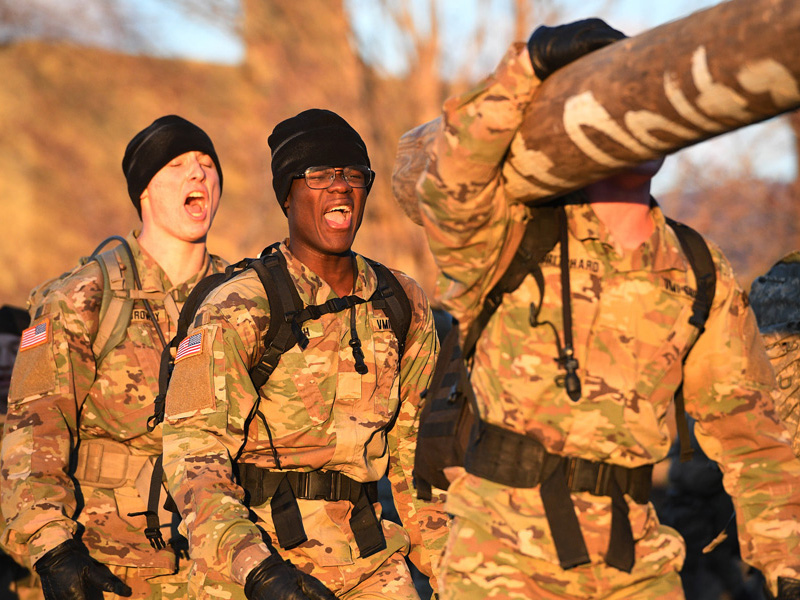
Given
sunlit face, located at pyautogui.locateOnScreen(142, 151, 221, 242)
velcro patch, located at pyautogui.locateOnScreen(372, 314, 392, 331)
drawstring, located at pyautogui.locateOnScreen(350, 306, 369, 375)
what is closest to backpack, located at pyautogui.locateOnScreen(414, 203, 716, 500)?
drawstring, located at pyautogui.locateOnScreen(350, 306, 369, 375)

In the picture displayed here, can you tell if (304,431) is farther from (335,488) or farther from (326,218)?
(326,218)

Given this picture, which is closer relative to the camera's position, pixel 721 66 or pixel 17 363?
pixel 721 66

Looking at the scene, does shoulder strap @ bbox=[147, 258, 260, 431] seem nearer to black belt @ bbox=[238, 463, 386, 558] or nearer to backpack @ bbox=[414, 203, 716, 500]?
black belt @ bbox=[238, 463, 386, 558]

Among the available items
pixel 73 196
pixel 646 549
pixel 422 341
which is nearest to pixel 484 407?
pixel 646 549

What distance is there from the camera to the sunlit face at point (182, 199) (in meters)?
5.57

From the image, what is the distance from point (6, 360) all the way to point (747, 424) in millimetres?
5478

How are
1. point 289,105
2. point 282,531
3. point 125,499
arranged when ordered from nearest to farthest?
point 282,531 < point 125,499 < point 289,105

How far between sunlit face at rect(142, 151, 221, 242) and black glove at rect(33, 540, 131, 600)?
1630 mm

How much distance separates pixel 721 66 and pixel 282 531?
7.68ft

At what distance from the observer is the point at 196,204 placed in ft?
18.7

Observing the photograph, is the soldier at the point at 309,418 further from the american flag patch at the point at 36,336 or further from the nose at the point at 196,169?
the american flag patch at the point at 36,336

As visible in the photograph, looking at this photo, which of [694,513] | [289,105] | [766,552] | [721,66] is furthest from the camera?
[289,105]

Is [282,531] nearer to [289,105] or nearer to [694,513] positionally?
[694,513]

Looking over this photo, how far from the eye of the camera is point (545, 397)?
316 centimetres
